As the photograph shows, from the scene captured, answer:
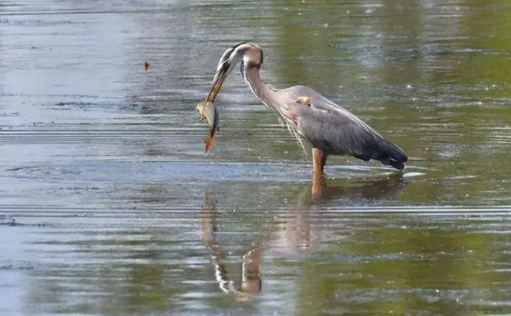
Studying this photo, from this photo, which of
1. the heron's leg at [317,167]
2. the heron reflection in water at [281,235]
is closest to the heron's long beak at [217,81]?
the heron's leg at [317,167]

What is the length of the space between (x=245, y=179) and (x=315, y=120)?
103cm

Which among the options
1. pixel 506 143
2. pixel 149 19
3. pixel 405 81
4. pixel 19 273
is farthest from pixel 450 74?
pixel 19 273

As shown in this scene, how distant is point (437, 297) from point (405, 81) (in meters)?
9.97

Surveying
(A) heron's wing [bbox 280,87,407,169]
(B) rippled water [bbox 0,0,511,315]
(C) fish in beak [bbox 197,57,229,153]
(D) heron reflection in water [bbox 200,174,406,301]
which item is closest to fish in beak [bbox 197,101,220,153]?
(C) fish in beak [bbox 197,57,229,153]

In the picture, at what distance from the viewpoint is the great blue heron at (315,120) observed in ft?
43.9

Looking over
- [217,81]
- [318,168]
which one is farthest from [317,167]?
[217,81]

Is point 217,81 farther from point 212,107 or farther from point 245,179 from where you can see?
point 245,179

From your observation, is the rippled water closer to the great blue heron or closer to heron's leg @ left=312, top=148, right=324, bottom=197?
heron's leg @ left=312, top=148, right=324, bottom=197

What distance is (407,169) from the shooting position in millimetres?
13406

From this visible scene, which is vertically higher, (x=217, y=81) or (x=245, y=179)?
(x=217, y=81)

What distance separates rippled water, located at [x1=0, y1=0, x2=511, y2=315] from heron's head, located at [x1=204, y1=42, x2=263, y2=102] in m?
0.67

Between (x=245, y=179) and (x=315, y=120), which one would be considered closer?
(x=245, y=179)

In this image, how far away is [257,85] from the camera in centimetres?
1370

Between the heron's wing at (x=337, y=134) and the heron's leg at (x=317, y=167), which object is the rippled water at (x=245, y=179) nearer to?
the heron's leg at (x=317, y=167)
